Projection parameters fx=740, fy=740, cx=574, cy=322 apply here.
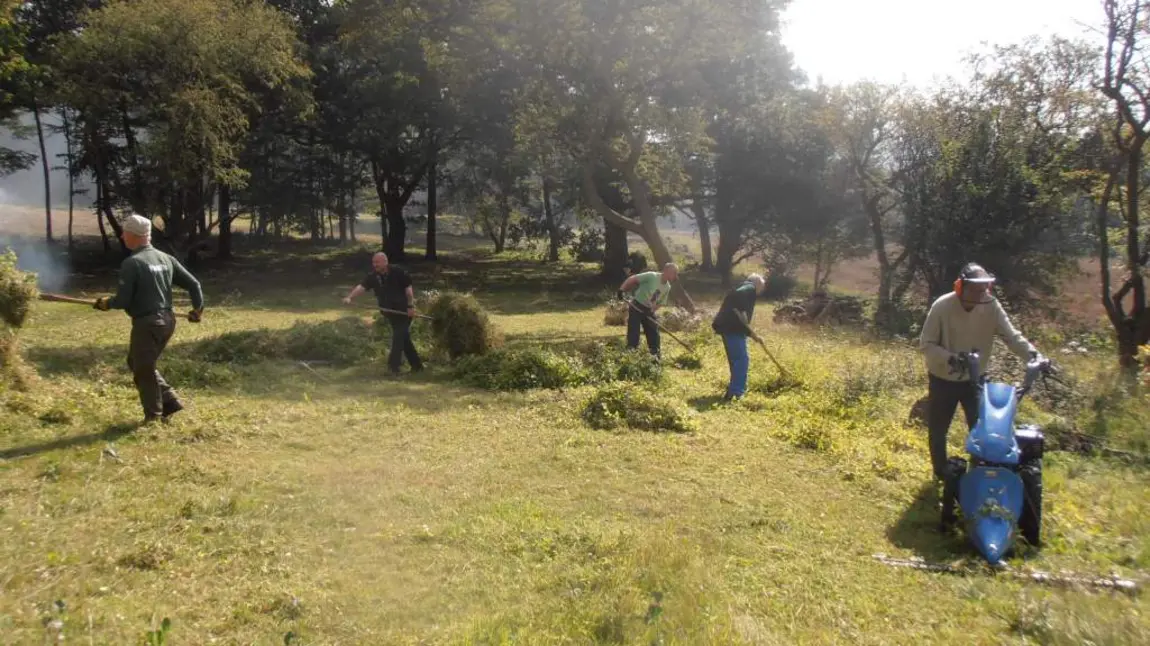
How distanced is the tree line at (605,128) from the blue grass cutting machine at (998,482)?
1001 centimetres

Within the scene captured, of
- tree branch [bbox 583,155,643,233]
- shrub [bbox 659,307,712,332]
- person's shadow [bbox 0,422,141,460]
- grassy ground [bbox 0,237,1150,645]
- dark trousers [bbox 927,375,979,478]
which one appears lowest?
grassy ground [bbox 0,237,1150,645]

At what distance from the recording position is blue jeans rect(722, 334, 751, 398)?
9766 millimetres

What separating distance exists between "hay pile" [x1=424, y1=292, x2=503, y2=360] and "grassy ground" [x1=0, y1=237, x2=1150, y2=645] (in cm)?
172

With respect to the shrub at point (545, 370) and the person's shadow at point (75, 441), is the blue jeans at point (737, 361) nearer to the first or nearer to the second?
the shrub at point (545, 370)

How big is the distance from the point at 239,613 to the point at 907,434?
270 inches

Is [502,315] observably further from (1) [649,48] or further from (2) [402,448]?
(2) [402,448]

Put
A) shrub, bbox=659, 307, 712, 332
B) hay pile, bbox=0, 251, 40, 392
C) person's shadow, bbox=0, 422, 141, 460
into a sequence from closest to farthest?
person's shadow, bbox=0, 422, 141, 460 < hay pile, bbox=0, 251, 40, 392 < shrub, bbox=659, 307, 712, 332

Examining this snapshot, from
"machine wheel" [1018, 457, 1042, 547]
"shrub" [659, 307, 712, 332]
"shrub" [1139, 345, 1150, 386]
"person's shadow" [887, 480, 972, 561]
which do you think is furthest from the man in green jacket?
"shrub" [659, 307, 712, 332]

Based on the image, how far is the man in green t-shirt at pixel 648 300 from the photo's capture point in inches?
458

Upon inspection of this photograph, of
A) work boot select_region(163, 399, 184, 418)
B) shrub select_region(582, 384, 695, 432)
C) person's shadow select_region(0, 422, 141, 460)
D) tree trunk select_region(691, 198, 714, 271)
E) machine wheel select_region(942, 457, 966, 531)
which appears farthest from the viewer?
tree trunk select_region(691, 198, 714, 271)

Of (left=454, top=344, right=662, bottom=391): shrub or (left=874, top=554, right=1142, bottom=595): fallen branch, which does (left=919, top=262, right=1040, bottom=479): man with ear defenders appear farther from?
(left=454, top=344, right=662, bottom=391): shrub

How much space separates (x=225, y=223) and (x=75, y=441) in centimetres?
2677

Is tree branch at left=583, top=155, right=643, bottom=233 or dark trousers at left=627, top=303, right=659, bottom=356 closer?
dark trousers at left=627, top=303, right=659, bottom=356

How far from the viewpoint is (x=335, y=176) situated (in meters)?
29.9
